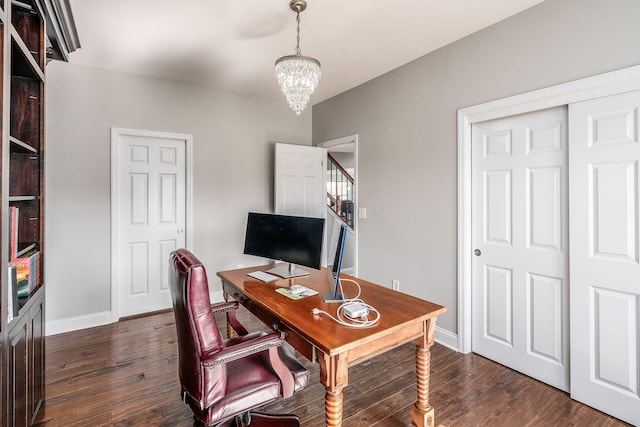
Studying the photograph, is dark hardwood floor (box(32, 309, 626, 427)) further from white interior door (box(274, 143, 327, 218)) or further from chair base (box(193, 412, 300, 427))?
white interior door (box(274, 143, 327, 218))

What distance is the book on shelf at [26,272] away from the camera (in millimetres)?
A: 1556

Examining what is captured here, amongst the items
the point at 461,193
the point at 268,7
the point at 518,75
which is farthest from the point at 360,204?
the point at 268,7

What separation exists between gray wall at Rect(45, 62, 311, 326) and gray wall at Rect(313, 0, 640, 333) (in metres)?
1.23

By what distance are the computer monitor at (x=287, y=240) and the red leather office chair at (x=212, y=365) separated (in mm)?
731

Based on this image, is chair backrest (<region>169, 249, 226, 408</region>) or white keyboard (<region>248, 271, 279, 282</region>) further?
white keyboard (<region>248, 271, 279, 282</region>)

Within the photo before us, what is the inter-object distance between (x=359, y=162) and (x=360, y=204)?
0.50m

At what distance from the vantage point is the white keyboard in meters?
2.20

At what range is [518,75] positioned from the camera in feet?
7.65

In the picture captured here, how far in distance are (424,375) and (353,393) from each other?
668mm

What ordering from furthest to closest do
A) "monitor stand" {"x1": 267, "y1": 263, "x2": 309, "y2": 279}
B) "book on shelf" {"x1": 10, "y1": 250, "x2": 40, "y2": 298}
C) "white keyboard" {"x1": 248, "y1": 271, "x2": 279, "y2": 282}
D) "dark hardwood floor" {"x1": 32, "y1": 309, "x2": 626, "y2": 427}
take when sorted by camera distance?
"monitor stand" {"x1": 267, "y1": 263, "x2": 309, "y2": 279} < "white keyboard" {"x1": 248, "y1": 271, "x2": 279, "y2": 282} < "dark hardwood floor" {"x1": 32, "y1": 309, "x2": 626, "y2": 427} < "book on shelf" {"x1": 10, "y1": 250, "x2": 40, "y2": 298}

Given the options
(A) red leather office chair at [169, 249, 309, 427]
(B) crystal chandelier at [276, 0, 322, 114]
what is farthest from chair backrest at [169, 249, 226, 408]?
(B) crystal chandelier at [276, 0, 322, 114]

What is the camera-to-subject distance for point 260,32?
8.44 ft

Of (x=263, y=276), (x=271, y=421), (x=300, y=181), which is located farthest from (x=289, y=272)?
(x=300, y=181)

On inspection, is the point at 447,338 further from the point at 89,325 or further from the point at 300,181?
the point at 89,325
